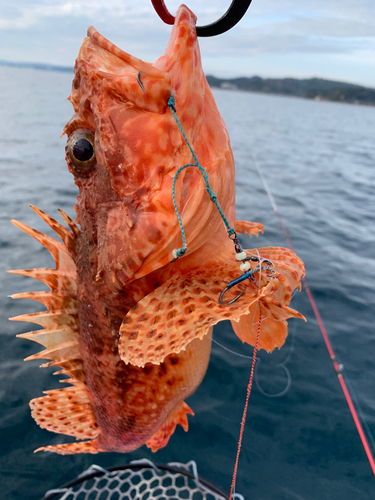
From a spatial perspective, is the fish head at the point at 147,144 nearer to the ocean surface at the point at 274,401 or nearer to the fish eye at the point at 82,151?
the fish eye at the point at 82,151

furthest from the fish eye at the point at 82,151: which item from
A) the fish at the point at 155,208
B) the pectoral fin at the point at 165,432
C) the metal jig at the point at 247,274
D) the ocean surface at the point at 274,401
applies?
the ocean surface at the point at 274,401

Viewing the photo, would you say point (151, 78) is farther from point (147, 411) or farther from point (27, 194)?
point (27, 194)

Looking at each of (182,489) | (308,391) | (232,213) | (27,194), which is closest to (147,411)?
Answer: (182,489)

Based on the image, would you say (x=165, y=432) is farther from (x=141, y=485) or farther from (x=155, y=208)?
(x=155, y=208)

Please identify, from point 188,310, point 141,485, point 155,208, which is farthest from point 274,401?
point 155,208

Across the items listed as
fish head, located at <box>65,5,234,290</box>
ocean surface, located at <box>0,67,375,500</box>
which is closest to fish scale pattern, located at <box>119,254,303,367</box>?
fish head, located at <box>65,5,234,290</box>

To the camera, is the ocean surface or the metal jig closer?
the metal jig

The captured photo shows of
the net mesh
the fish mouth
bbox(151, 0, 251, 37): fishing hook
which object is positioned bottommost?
the net mesh

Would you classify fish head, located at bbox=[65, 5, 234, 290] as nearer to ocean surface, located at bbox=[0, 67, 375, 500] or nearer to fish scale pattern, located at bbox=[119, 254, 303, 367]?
fish scale pattern, located at bbox=[119, 254, 303, 367]
